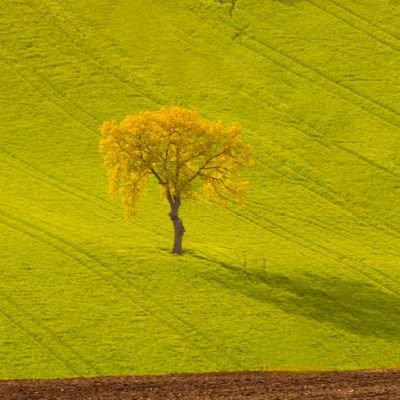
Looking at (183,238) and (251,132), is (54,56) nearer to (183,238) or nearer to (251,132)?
(251,132)

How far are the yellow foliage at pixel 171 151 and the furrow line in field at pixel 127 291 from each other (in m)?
4.99

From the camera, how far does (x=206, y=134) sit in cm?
6825

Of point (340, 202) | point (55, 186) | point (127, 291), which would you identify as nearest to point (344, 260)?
point (340, 202)

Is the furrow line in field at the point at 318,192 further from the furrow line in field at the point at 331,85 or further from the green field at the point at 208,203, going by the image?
the furrow line in field at the point at 331,85

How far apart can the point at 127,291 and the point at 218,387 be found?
16430 millimetres

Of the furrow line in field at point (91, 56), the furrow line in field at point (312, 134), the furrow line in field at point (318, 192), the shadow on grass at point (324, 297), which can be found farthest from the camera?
the furrow line in field at point (91, 56)

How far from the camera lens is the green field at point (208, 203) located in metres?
57.5

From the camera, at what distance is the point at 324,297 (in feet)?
214

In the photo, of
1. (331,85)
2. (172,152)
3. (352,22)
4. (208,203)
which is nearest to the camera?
(172,152)

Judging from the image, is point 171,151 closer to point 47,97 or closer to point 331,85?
point 47,97

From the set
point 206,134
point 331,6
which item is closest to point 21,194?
point 206,134

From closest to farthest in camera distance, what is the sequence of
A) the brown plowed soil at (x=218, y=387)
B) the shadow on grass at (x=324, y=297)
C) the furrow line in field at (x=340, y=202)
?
1. the brown plowed soil at (x=218, y=387)
2. the shadow on grass at (x=324, y=297)
3. the furrow line in field at (x=340, y=202)

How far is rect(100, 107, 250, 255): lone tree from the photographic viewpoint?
224ft

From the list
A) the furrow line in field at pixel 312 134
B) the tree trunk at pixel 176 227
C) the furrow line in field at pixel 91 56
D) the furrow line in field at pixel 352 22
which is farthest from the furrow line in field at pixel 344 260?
the furrow line in field at pixel 352 22
